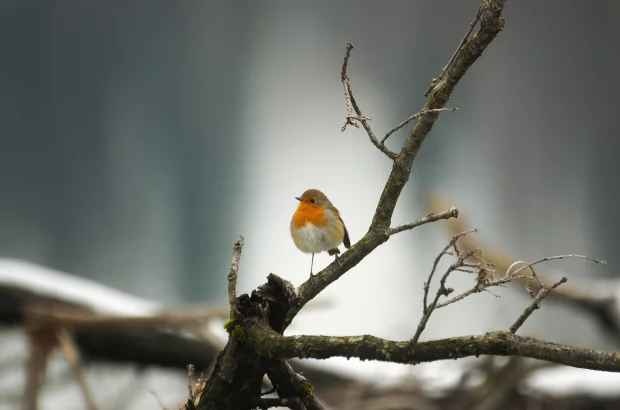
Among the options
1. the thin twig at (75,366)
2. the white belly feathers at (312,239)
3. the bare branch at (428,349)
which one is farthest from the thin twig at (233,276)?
the thin twig at (75,366)

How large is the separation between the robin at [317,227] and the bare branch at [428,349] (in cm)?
28

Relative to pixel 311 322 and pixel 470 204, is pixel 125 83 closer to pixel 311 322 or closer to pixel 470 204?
pixel 311 322

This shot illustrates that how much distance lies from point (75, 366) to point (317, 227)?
4.10 feet

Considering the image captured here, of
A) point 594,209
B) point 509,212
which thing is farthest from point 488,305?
point 594,209

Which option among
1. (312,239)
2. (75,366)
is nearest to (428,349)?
(312,239)

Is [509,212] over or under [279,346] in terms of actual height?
over

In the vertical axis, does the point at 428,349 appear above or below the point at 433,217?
below

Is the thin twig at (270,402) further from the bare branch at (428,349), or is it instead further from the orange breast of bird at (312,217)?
the orange breast of bird at (312,217)

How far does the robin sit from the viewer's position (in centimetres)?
98

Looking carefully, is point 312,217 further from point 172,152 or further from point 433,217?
point 172,152

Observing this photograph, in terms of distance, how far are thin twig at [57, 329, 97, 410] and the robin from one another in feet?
3.82

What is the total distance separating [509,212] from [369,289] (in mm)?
Result: 981

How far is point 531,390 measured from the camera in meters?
2.59

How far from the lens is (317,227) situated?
99cm
